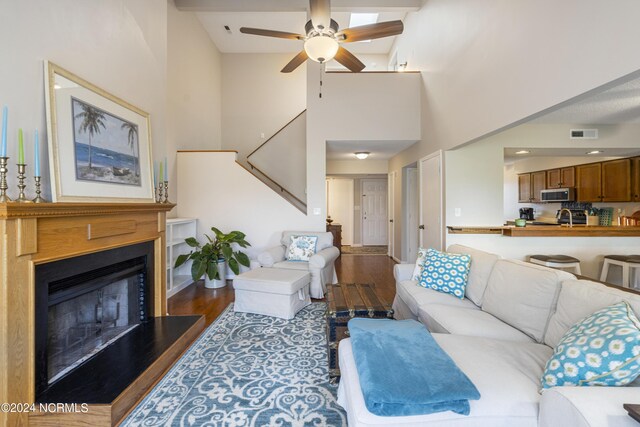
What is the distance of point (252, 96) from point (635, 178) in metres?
7.28

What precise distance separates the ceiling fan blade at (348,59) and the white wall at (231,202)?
222cm

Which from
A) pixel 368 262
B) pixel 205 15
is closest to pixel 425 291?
pixel 368 262

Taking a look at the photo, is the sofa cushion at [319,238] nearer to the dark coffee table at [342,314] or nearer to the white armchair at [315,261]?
the white armchair at [315,261]

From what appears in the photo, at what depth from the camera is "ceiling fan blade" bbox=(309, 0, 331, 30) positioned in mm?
2596

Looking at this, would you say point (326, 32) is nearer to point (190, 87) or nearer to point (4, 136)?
point (4, 136)

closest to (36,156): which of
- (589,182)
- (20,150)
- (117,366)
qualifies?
(20,150)

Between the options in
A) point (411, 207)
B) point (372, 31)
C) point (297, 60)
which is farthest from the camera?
point (411, 207)

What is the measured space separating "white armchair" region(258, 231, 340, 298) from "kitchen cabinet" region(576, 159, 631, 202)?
4.69m

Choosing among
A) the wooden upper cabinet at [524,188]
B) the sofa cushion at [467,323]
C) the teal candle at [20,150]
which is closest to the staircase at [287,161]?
the sofa cushion at [467,323]

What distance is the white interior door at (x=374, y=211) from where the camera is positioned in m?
8.66

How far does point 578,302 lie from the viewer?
1.53 metres

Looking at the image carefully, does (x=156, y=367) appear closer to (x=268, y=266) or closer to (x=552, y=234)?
(x=268, y=266)

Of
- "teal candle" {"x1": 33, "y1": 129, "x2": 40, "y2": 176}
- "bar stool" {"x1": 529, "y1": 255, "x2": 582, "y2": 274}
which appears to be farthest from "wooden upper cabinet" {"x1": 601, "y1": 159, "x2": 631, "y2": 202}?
"teal candle" {"x1": 33, "y1": 129, "x2": 40, "y2": 176}

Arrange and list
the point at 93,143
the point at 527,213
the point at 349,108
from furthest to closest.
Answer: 1. the point at 527,213
2. the point at 349,108
3. the point at 93,143
